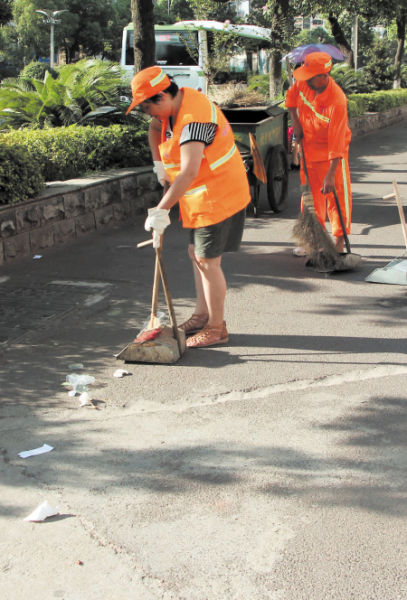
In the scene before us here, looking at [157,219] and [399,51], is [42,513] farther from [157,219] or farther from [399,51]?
[399,51]

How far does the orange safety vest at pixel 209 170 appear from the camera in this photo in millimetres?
4730

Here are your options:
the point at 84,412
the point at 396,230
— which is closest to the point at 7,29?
the point at 396,230

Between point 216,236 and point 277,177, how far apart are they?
5.09 metres

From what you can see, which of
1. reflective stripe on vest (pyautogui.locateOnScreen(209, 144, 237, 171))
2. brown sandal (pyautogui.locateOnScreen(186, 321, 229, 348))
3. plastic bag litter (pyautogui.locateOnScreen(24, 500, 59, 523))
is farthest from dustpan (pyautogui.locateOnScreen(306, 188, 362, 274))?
plastic bag litter (pyautogui.locateOnScreen(24, 500, 59, 523))

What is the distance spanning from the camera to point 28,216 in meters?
7.68

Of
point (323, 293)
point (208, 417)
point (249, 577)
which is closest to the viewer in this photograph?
point (249, 577)

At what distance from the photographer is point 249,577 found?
9.39 ft

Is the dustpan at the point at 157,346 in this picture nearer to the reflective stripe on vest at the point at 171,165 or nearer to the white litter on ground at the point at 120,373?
the white litter on ground at the point at 120,373

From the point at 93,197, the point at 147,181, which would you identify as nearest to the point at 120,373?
the point at 93,197

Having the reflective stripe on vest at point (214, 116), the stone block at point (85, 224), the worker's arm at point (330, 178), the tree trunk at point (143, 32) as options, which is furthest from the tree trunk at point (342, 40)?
the reflective stripe on vest at point (214, 116)

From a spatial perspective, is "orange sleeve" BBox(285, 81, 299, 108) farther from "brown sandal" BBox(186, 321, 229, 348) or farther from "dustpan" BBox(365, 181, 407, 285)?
"brown sandal" BBox(186, 321, 229, 348)

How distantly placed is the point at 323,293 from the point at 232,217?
5.69 feet

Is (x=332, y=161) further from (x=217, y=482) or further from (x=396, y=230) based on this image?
(x=217, y=482)

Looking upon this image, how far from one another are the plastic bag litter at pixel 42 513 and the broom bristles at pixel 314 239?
4.28m
